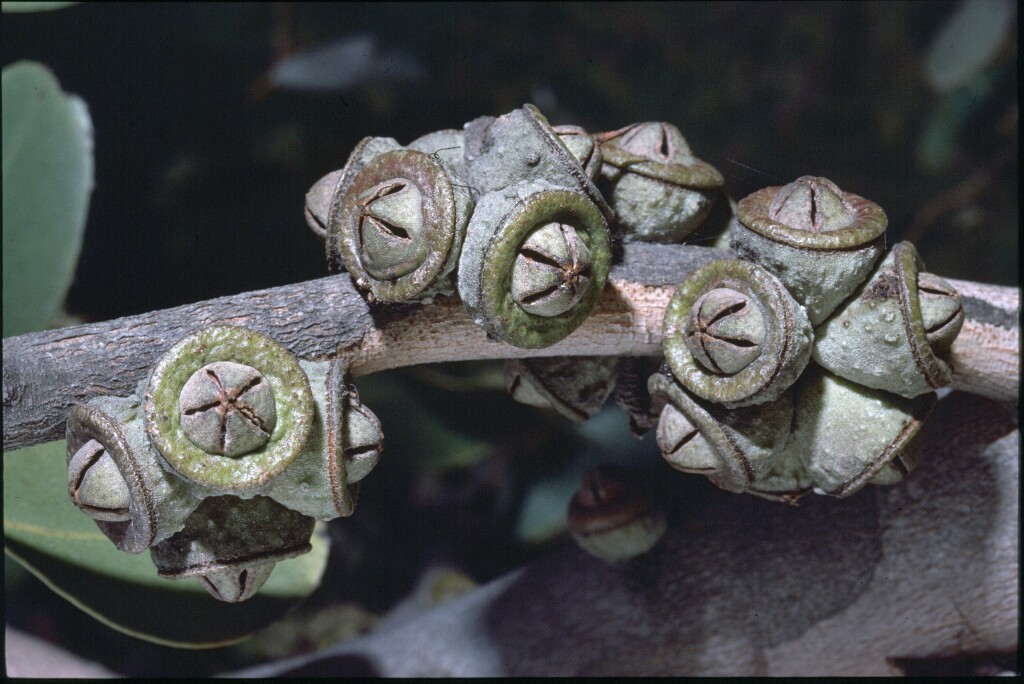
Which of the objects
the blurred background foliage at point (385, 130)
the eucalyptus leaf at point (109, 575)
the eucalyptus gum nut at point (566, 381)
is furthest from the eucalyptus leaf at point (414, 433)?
the eucalyptus gum nut at point (566, 381)

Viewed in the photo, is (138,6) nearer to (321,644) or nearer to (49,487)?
(49,487)

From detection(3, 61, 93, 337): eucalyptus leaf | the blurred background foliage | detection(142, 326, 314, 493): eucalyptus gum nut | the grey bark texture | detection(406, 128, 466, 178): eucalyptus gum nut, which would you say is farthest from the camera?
the blurred background foliage

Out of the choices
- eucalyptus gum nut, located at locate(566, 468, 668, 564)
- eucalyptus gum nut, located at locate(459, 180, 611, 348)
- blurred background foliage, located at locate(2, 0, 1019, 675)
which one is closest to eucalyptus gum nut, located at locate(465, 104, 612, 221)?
eucalyptus gum nut, located at locate(459, 180, 611, 348)

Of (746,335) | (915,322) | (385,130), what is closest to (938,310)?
(915,322)

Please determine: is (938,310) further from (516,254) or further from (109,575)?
(109,575)

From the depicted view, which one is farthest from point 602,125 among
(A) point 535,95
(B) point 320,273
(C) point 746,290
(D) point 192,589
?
(D) point 192,589

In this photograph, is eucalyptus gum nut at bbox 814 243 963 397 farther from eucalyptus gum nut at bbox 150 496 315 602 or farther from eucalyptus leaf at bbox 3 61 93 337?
eucalyptus leaf at bbox 3 61 93 337
